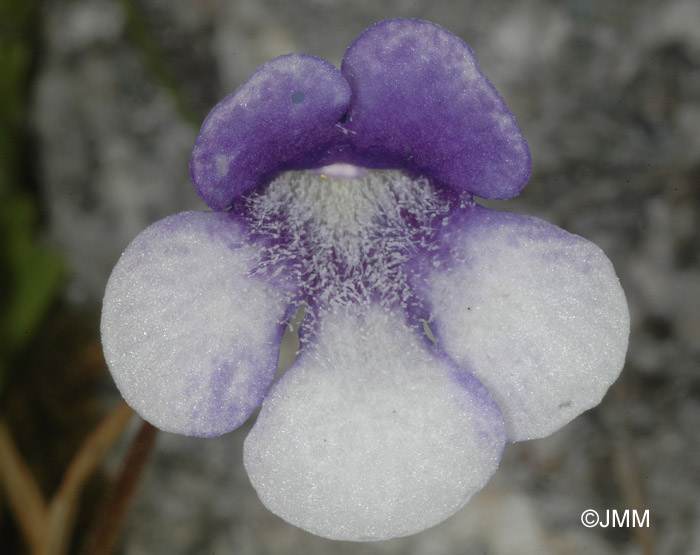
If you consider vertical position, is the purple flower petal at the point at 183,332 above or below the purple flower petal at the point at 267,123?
below

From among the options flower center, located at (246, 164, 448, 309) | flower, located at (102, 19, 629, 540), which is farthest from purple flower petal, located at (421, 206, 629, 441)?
flower center, located at (246, 164, 448, 309)

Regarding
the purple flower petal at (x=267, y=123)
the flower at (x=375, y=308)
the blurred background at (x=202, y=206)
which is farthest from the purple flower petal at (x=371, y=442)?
the blurred background at (x=202, y=206)

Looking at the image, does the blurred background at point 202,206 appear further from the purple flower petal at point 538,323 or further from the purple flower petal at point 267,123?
the purple flower petal at point 267,123

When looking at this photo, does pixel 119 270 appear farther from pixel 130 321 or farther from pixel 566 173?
pixel 566 173

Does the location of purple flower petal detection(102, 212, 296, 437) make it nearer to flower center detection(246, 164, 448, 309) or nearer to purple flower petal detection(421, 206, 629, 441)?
flower center detection(246, 164, 448, 309)

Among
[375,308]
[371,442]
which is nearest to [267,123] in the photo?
[375,308]

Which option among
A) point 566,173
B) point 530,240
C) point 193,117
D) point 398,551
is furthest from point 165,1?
point 398,551

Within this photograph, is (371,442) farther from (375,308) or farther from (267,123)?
(267,123)

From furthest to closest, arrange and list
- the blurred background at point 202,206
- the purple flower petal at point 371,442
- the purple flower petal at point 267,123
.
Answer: the blurred background at point 202,206, the purple flower petal at point 371,442, the purple flower petal at point 267,123
